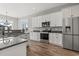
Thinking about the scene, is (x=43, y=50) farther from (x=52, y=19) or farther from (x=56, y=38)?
(x=52, y=19)

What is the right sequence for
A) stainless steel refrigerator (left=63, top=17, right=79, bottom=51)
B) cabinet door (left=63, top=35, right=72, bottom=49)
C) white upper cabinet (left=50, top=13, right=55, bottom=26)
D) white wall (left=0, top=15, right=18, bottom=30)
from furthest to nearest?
→ stainless steel refrigerator (left=63, top=17, right=79, bottom=51) → cabinet door (left=63, top=35, right=72, bottom=49) → white upper cabinet (left=50, top=13, right=55, bottom=26) → white wall (left=0, top=15, right=18, bottom=30)

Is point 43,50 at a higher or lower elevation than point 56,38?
lower

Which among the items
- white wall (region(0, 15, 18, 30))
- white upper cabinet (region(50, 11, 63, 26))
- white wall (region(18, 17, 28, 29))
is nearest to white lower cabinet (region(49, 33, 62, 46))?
white upper cabinet (region(50, 11, 63, 26))

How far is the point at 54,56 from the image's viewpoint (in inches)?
84.4

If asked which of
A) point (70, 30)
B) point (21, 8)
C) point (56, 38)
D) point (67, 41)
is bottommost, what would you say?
point (67, 41)

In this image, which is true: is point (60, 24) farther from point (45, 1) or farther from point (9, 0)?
point (9, 0)

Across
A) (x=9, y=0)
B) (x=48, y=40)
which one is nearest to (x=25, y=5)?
(x=9, y=0)

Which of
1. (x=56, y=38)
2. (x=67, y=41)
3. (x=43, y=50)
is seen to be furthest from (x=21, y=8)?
(x=67, y=41)

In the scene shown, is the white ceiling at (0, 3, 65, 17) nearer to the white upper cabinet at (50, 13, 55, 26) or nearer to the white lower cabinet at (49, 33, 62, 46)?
the white upper cabinet at (50, 13, 55, 26)

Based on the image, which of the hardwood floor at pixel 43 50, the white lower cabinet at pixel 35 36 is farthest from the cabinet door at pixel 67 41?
the white lower cabinet at pixel 35 36

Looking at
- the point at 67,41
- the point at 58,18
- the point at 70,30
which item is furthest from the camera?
the point at 70,30

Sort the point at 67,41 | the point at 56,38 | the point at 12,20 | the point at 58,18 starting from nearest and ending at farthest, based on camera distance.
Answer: the point at 12,20 → the point at 58,18 → the point at 56,38 → the point at 67,41

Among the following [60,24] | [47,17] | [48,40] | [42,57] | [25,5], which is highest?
[25,5]

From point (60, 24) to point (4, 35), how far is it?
5.08ft
